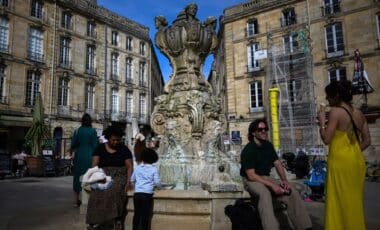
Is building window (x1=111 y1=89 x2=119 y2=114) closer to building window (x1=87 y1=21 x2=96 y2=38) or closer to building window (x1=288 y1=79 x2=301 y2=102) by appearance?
building window (x1=87 y1=21 x2=96 y2=38)

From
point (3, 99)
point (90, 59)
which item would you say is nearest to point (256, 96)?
point (90, 59)

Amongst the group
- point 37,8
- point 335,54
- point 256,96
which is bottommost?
point 256,96

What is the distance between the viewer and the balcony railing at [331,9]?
76.8 ft

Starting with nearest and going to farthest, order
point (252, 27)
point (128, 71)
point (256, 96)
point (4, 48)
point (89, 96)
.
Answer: point (4, 48) < point (256, 96) < point (252, 27) < point (89, 96) < point (128, 71)

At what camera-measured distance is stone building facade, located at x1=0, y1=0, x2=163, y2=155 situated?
24.1 m

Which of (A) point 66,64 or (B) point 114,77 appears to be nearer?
(A) point 66,64

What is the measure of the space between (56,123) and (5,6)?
9437 mm

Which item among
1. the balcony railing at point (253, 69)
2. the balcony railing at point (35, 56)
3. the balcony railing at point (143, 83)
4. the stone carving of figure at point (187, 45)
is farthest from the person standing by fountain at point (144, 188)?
the balcony railing at point (143, 83)

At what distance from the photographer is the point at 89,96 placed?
1176 inches

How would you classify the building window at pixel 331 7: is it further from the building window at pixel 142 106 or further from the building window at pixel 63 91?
the building window at pixel 63 91

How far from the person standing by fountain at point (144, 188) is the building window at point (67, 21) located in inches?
1084

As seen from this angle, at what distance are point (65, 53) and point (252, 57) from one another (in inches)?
631

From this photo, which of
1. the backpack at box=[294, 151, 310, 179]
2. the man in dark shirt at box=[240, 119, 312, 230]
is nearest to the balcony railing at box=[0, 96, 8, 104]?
the backpack at box=[294, 151, 310, 179]

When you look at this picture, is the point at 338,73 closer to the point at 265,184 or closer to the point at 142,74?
the point at 142,74
